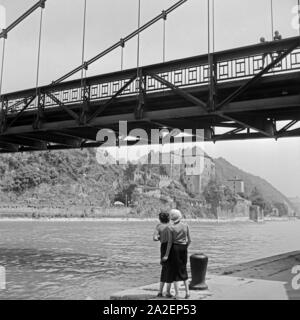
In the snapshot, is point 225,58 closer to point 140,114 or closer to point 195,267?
point 140,114

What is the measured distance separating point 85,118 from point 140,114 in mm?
3122

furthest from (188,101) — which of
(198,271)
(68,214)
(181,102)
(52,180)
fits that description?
(52,180)

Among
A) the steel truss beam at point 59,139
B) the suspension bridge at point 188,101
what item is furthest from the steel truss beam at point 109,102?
the steel truss beam at point 59,139

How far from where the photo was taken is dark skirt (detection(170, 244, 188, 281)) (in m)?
9.57

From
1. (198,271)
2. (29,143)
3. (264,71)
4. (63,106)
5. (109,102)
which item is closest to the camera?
(198,271)

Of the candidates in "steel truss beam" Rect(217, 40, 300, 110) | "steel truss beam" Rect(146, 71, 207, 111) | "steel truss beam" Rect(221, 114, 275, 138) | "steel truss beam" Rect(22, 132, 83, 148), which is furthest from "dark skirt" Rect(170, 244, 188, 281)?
"steel truss beam" Rect(22, 132, 83, 148)

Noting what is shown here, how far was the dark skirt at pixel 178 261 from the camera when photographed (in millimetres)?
9570

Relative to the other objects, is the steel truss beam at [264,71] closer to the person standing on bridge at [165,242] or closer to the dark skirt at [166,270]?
the person standing on bridge at [165,242]

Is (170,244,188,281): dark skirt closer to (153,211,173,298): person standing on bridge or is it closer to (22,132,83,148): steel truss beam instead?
(153,211,173,298): person standing on bridge

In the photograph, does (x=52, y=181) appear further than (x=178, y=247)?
Yes

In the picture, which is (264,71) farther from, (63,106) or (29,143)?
(29,143)

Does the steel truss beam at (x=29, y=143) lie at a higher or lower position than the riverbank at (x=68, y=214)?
higher

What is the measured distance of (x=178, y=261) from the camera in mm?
9609
